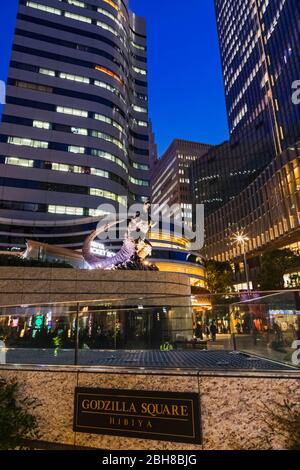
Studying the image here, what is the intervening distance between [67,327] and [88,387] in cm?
159

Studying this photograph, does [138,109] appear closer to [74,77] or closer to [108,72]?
[108,72]

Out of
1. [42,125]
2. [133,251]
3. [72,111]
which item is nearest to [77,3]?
[72,111]

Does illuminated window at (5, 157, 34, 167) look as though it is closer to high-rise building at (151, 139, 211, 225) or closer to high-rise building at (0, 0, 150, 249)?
high-rise building at (0, 0, 150, 249)

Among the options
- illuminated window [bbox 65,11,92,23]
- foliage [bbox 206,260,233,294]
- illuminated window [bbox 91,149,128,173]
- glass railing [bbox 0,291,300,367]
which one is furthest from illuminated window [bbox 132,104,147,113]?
glass railing [bbox 0,291,300,367]

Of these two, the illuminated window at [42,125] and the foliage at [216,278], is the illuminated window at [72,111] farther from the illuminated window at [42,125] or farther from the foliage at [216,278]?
the foliage at [216,278]

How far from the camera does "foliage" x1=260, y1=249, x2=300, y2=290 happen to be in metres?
49.9

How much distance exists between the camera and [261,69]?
327 ft

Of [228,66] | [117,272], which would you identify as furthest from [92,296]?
[228,66]

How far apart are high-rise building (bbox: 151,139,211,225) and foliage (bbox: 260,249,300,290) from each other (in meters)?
101

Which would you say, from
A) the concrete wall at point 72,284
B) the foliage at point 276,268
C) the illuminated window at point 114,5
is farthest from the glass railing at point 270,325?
the illuminated window at point 114,5

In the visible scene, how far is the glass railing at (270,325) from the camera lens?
17.3 feet

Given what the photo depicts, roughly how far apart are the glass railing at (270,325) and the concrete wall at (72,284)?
38.7 feet

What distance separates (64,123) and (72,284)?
50.1 metres
